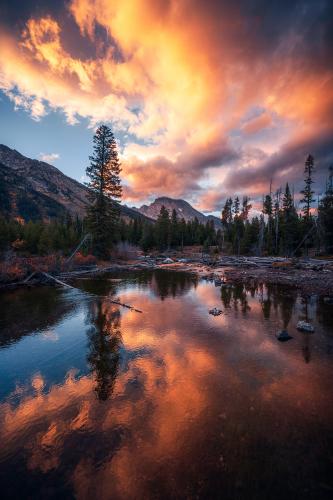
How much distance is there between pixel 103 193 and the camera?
35000 millimetres

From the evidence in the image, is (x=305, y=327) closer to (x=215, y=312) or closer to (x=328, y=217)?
(x=215, y=312)

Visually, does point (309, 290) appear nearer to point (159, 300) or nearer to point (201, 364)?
point (159, 300)

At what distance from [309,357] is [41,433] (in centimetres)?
811

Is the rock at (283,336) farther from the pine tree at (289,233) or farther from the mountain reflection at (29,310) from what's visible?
the pine tree at (289,233)

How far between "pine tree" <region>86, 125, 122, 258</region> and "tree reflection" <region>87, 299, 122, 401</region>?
22483 millimetres

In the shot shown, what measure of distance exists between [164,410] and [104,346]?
13.2ft

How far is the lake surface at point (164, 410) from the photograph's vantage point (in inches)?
140

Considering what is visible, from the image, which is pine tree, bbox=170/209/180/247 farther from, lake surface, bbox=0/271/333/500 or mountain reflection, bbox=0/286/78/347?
lake surface, bbox=0/271/333/500

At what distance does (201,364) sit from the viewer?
280 inches

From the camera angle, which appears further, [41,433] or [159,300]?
[159,300]

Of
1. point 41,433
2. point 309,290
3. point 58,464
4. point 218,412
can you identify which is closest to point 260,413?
point 218,412

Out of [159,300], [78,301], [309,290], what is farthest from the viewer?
[309,290]

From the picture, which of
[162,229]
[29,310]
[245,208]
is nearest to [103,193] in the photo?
[29,310]

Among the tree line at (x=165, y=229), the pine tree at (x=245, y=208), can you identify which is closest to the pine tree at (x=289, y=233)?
the tree line at (x=165, y=229)
